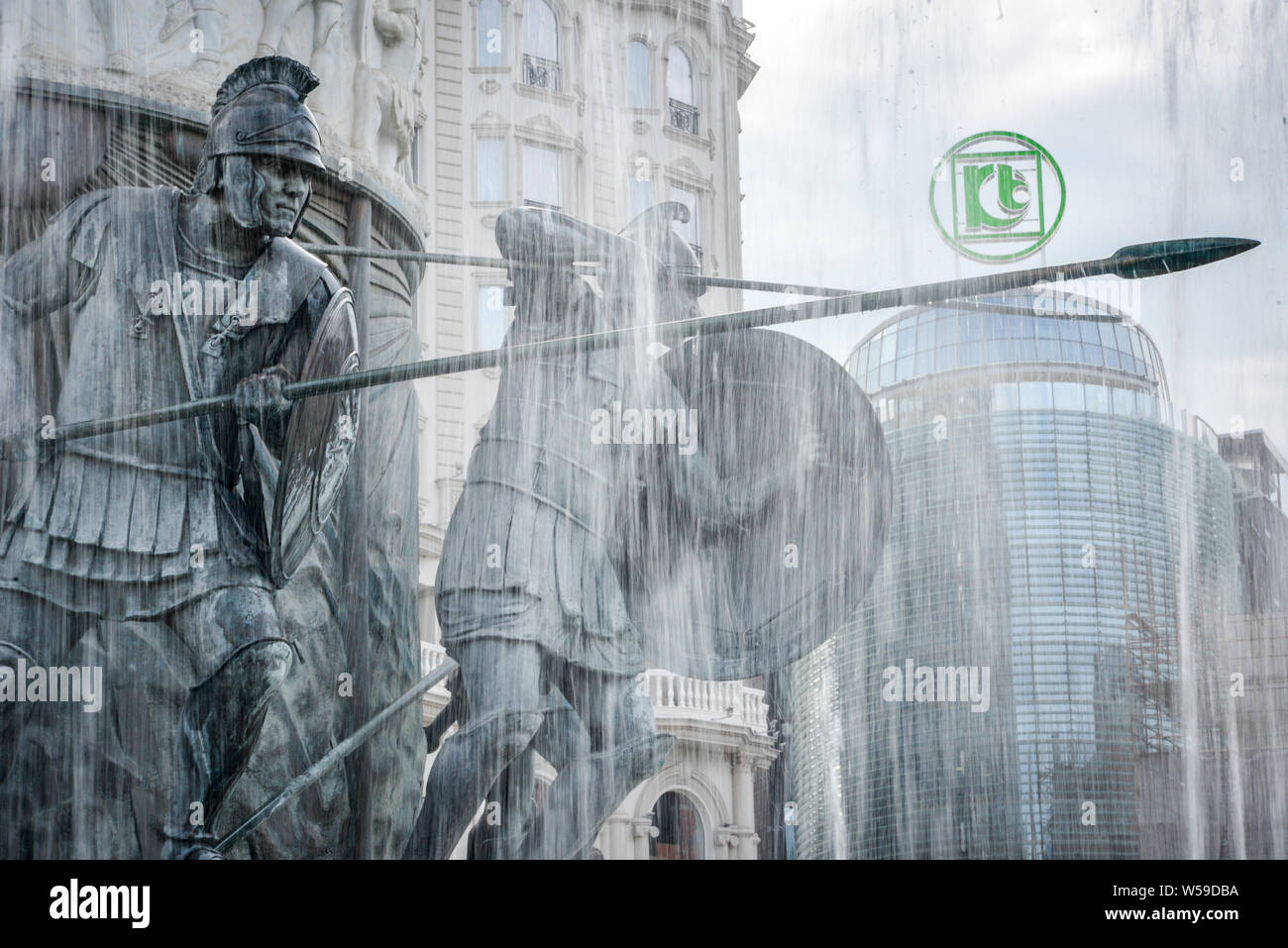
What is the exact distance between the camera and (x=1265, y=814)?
63.5 feet

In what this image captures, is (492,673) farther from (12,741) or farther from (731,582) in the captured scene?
(12,741)

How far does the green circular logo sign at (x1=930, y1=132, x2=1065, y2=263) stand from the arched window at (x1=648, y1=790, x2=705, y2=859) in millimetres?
8401

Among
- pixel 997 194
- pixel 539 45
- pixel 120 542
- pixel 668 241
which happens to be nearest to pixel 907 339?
pixel 539 45

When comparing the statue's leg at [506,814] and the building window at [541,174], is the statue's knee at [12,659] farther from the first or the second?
the building window at [541,174]

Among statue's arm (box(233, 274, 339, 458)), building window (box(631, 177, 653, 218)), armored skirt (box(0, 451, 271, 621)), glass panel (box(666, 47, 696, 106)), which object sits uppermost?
glass panel (box(666, 47, 696, 106))

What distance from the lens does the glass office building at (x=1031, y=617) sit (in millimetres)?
19641

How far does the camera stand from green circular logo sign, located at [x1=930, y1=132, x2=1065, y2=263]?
13.2m

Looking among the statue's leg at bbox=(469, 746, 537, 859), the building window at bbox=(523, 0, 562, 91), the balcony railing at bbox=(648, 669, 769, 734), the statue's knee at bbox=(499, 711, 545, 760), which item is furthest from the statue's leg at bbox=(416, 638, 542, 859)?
the building window at bbox=(523, 0, 562, 91)

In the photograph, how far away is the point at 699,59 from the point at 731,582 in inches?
435

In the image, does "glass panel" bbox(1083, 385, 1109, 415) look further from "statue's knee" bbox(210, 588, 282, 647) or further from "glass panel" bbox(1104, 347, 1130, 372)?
"statue's knee" bbox(210, 588, 282, 647)

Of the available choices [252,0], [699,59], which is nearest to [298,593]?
[252,0]

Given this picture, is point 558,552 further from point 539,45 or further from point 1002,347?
point 1002,347

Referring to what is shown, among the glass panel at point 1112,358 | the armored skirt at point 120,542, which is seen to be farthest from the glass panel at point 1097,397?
the armored skirt at point 120,542

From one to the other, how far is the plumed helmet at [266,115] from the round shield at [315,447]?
697 mm
